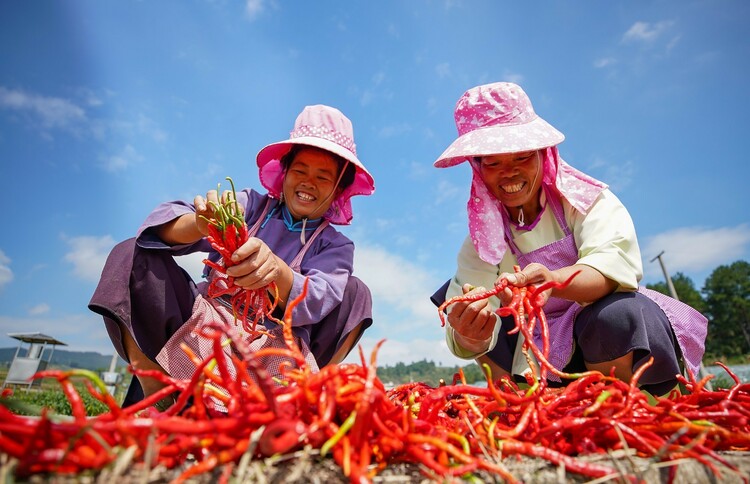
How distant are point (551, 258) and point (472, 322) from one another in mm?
752

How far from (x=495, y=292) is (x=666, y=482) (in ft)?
2.86

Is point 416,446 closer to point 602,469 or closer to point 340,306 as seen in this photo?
point 602,469

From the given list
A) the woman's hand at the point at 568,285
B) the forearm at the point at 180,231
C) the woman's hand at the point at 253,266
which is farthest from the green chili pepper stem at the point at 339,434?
the forearm at the point at 180,231

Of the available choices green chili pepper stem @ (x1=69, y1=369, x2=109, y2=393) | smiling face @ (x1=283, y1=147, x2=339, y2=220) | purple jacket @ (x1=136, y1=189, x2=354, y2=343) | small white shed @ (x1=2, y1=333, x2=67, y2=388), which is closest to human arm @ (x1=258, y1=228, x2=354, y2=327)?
purple jacket @ (x1=136, y1=189, x2=354, y2=343)

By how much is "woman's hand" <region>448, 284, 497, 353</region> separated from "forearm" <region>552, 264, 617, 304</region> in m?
0.38

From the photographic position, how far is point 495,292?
1.74 metres

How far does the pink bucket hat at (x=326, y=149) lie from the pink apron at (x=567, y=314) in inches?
46.6

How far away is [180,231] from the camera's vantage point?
2.39m

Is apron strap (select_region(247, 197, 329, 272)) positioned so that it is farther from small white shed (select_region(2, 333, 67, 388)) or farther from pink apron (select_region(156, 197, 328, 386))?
small white shed (select_region(2, 333, 67, 388))

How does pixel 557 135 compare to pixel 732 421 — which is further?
pixel 557 135

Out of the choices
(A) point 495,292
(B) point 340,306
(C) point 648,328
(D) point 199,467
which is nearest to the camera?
(D) point 199,467

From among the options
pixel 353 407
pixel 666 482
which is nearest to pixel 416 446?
pixel 353 407

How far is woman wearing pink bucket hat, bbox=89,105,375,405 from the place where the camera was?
7.38 feet

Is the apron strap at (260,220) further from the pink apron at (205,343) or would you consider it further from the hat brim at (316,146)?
the pink apron at (205,343)
